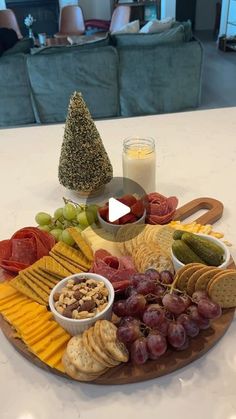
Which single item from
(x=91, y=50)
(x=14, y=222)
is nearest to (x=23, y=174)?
(x=14, y=222)

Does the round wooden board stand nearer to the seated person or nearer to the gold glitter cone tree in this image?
the gold glitter cone tree

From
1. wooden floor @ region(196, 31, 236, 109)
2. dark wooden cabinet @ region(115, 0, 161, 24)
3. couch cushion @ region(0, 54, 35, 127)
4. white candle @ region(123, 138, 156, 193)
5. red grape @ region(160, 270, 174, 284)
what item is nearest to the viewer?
red grape @ region(160, 270, 174, 284)

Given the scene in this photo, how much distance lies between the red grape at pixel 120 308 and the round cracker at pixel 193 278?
11cm

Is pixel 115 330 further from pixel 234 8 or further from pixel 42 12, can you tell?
pixel 42 12

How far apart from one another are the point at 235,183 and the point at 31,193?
0.58m

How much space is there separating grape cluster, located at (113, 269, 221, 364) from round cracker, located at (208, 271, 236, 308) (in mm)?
27

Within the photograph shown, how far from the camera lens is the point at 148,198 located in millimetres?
949

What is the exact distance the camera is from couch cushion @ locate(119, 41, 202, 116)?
3184 millimetres

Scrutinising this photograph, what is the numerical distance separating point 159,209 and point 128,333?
396 millimetres

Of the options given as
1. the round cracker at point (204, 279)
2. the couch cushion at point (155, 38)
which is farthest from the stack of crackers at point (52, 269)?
the couch cushion at point (155, 38)

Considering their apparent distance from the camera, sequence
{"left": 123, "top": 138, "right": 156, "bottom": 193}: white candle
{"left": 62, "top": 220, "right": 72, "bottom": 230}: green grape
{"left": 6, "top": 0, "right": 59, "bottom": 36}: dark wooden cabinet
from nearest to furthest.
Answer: {"left": 62, "top": 220, "right": 72, "bottom": 230}: green grape
{"left": 123, "top": 138, "right": 156, "bottom": 193}: white candle
{"left": 6, "top": 0, "right": 59, "bottom": 36}: dark wooden cabinet

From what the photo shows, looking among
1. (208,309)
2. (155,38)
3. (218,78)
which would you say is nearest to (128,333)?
(208,309)

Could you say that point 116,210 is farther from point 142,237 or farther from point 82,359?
point 82,359
